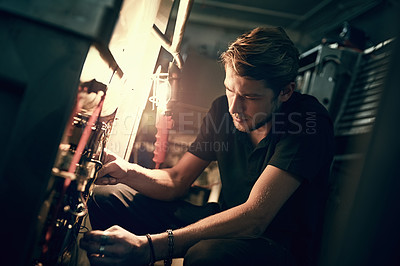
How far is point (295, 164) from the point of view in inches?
62.7

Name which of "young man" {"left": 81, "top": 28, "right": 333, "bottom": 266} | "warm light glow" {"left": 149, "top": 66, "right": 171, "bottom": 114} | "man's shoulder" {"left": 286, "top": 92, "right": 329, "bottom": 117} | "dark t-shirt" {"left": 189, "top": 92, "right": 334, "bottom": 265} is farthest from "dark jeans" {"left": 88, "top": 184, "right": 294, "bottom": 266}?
"man's shoulder" {"left": 286, "top": 92, "right": 329, "bottom": 117}

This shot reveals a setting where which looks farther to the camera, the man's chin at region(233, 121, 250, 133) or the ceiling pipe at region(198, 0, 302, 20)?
the ceiling pipe at region(198, 0, 302, 20)

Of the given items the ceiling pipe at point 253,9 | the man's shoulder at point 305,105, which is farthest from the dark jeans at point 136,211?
the ceiling pipe at point 253,9

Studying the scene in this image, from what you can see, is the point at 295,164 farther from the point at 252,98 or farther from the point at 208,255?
the point at 208,255

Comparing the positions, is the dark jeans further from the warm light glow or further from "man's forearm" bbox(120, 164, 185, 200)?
the warm light glow

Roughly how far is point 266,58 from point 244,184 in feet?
2.84

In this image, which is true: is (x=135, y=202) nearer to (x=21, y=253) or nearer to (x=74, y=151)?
(x=74, y=151)

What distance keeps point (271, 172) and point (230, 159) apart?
24.1 inches

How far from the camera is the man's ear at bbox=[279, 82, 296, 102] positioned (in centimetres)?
203

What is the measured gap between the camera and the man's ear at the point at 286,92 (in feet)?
6.64

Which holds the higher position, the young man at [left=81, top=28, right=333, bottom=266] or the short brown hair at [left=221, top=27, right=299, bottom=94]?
the short brown hair at [left=221, top=27, right=299, bottom=94]

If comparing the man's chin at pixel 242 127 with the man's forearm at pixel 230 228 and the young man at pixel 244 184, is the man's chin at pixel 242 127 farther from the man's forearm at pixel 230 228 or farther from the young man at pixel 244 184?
the man's forearm at pixel 230 228

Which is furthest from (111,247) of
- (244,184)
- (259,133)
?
(259,133)

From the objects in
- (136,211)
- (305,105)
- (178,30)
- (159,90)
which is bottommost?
(136,211)
